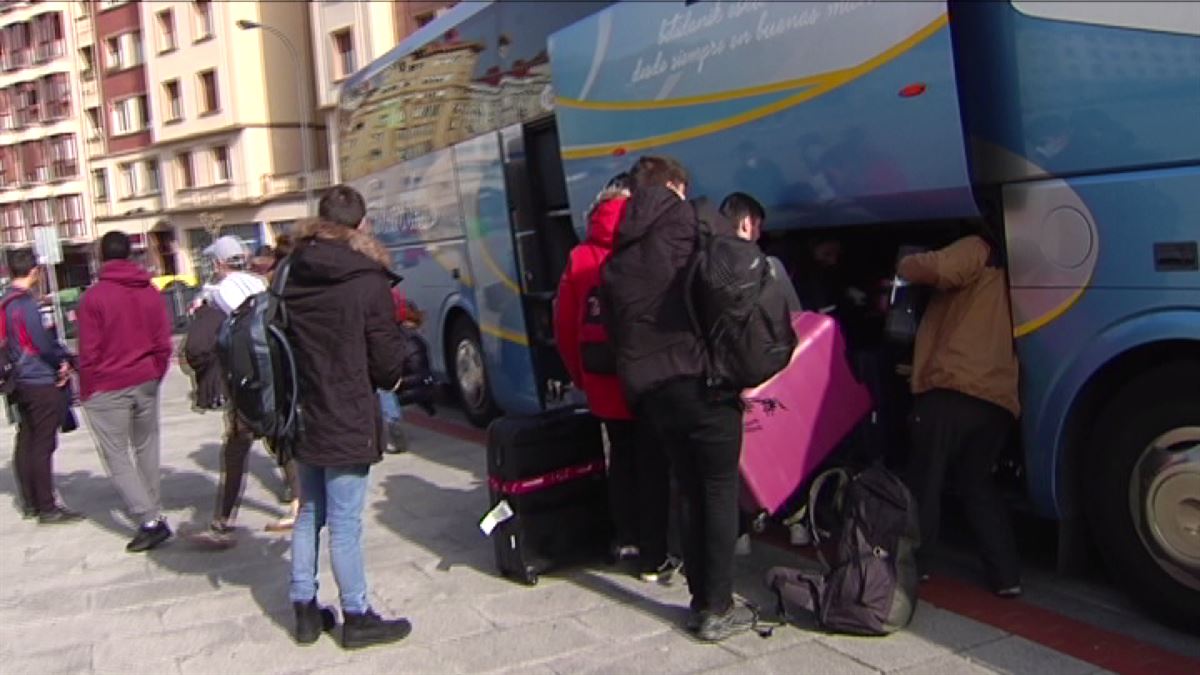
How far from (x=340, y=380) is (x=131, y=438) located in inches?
106

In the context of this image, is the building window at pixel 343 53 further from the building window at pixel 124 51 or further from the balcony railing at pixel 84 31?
the balcony railing at pixel 84 31

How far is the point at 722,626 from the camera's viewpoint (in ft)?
13.8

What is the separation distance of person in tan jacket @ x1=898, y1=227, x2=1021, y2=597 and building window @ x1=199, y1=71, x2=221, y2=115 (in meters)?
44.3

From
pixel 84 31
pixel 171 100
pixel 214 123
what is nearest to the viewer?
pixel 214 123

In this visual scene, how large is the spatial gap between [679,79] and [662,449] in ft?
7.19

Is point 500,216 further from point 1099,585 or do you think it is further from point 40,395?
point 1099,585

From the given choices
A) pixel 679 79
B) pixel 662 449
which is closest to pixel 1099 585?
pixel 662 449

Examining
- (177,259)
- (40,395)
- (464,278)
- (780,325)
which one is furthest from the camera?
(177,259)

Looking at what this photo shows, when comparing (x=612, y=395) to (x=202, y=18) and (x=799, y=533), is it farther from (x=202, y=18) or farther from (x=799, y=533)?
(x=202, y=18)

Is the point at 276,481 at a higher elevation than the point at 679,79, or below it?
below

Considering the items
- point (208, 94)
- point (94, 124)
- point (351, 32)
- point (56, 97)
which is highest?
point (56, 97)

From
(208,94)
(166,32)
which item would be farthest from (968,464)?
(166,32)

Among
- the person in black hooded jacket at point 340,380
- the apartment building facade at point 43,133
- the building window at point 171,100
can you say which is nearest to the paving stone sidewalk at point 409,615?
the person in black hooded jacket at point 340,380

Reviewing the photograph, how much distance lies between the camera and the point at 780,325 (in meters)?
4.02
